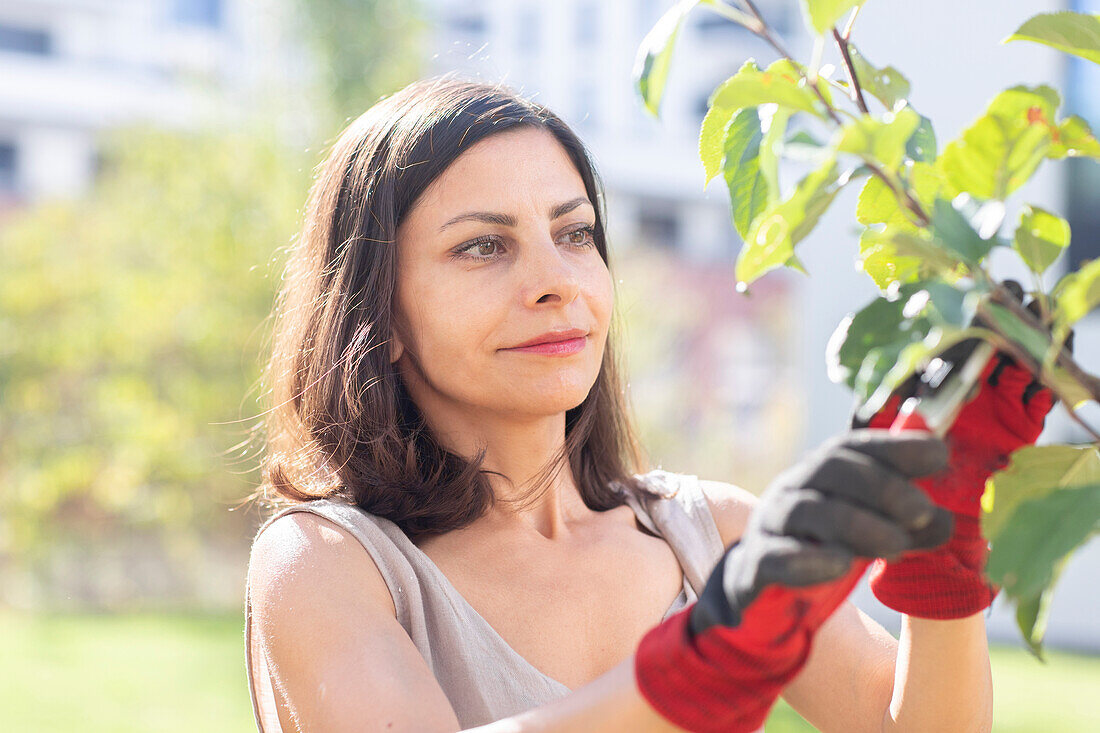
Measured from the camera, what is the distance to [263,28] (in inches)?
369

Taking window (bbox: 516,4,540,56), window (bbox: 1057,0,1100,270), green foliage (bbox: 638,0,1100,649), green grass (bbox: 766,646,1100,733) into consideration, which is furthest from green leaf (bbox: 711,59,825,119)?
window (bbox: 516,4,540,56)

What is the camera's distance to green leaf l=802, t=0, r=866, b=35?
79cm

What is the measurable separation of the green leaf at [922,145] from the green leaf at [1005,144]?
0.43 ft

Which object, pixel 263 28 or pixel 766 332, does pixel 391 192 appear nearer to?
pixel 263 28

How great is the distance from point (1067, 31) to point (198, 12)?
23725 mm

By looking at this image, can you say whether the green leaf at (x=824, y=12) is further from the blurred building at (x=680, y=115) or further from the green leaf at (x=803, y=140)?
the blurred building at (x=680, y=115)

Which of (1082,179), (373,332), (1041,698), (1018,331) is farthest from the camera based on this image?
(1082,179)

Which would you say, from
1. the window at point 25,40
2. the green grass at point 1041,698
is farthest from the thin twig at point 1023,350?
the window at point 25,40

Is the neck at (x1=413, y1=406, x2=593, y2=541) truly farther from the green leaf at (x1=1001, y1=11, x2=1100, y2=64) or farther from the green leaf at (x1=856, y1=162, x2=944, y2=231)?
the green leaf at (x1=1001, y1=11, x2=1100, y2=64)

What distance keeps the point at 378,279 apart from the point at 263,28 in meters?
8.68

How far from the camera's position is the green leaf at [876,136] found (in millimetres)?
701

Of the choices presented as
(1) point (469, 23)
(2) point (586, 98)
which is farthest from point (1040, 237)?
(1) point (469, 23)

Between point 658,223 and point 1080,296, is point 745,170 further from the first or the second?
point 658,223

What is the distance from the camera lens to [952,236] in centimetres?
73
